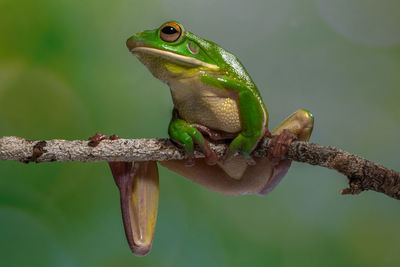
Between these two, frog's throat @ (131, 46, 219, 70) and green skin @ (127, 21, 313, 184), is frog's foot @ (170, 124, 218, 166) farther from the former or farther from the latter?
frog's throat @ (131, 46, 219, 70)

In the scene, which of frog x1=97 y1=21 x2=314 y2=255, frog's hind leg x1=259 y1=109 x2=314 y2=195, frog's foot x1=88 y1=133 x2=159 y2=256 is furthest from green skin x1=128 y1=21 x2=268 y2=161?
frog's foot x1=88 y1=133 x2=159 y2=256

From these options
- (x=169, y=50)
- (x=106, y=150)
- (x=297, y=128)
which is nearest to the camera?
(x=169, y=50)

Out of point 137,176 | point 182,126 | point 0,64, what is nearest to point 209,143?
point 182,126

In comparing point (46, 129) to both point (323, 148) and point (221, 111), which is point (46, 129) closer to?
point (221, 111)

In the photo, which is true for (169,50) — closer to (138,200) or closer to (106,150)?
(106,150)

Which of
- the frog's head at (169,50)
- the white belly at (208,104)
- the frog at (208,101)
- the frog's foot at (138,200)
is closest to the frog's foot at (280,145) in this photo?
the frog at (208,101)

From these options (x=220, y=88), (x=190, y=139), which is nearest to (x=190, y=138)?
(x=190, y=139)
